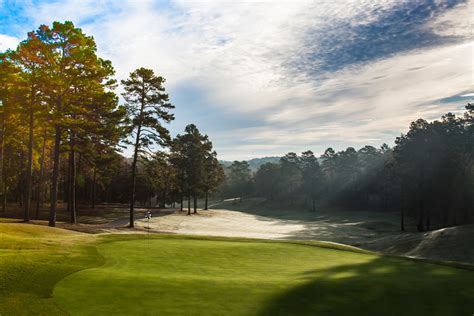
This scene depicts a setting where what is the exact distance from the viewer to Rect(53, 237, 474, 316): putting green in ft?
31.4

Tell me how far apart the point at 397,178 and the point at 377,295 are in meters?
57.4

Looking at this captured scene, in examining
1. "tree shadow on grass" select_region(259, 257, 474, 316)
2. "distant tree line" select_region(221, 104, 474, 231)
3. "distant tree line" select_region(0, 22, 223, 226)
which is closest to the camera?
"tree shadow on grass" select_region(259, 257, 474, 316)

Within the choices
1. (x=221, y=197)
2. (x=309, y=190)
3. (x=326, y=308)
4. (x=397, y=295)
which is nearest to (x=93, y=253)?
(x=326, y=308)

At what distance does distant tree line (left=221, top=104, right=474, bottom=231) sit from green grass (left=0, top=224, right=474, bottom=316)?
45.9 metres

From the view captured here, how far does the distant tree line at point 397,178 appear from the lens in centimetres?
5700

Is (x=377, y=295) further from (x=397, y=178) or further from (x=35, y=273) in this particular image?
(x=397, y=178)

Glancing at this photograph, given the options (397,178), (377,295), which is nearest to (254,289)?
(377,295)

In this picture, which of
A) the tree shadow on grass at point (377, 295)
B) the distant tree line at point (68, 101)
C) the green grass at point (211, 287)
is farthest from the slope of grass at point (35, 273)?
the distant tree line at point (68, 101)

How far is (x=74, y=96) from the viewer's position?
3130cm

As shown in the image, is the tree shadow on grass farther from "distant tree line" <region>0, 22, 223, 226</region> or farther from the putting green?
"distant tree line" <region>0, 22, 223, 226</region>

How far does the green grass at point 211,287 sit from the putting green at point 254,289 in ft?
0.09

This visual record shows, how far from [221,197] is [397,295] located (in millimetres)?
152175

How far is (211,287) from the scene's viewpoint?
11008mm

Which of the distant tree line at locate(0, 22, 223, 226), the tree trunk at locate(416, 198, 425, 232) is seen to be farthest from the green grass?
the tree trunk at locate(416, 198, 425, 232)
